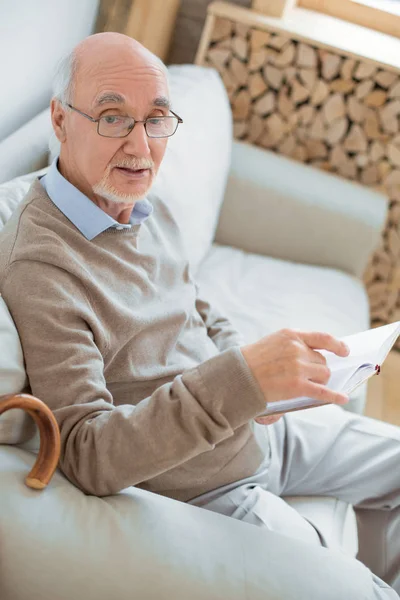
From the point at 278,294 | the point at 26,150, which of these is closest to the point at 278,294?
the point at 278,294

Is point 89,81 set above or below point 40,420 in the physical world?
above

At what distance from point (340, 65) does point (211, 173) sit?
755 millimetres

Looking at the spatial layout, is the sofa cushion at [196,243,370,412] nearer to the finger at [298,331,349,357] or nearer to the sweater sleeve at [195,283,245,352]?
the sweater sleeve at [195,283,245,352]

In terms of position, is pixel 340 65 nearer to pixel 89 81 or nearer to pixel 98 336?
pixel 89 81

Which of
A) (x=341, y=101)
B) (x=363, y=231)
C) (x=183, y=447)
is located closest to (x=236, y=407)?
(x=183, y=447)

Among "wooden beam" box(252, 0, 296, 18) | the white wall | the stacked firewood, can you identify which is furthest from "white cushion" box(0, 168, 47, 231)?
"wooden beam" box(252, 0, 296, 18)

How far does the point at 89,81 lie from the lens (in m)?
1.41

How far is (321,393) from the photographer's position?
3.81ft

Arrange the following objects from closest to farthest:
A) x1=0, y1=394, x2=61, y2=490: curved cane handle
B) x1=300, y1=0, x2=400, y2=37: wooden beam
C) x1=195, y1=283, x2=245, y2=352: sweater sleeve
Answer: x1=0, y1=394, x2=61, y2=490: curved cane handle < x1=195, y1=283, x2=245, y2=352: sweater sleeve < x1=300, y1=0, x2=400, y2=37: wooden beam

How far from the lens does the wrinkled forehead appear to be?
1402 millimetres

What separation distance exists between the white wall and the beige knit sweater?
0.54 metres

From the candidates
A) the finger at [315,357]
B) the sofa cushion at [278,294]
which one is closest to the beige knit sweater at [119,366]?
the finger at [315,357]

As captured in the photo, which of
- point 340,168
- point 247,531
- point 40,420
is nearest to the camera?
point 40,420

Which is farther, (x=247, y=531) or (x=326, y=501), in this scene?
(x=326, y=501)
